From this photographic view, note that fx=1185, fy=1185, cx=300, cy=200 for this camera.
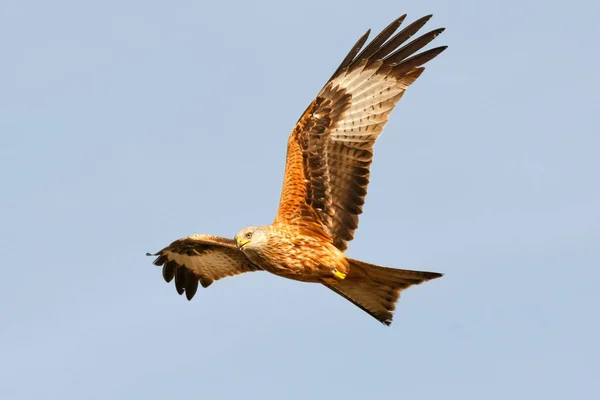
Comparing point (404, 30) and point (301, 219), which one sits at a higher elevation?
point (404, 30)

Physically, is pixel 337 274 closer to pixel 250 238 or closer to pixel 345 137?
pixel 250 238

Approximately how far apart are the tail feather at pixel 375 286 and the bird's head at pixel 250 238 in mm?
1131

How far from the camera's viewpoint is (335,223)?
14938 mm

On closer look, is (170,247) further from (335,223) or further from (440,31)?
(440,31)

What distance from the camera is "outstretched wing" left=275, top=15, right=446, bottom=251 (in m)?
14.8

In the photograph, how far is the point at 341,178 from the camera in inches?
586

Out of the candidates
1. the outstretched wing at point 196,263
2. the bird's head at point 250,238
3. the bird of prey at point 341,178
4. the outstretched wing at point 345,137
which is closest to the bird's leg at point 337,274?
the bird of prey at point 341,178

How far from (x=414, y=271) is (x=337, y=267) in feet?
3.07

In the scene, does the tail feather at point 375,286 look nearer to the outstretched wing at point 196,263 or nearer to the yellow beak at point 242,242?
the yellow beak at point 242,242

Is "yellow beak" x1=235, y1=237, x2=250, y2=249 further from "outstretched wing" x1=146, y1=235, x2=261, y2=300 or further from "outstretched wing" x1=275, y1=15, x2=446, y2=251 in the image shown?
"outstretched wing" x1=146, y1=235, x2=261, y2=300

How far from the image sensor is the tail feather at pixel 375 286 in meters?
14.3

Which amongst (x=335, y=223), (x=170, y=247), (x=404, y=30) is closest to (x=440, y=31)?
(x=404, y=30)

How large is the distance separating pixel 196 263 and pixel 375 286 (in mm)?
3412

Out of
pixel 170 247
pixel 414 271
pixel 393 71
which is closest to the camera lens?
pixel 414 271
